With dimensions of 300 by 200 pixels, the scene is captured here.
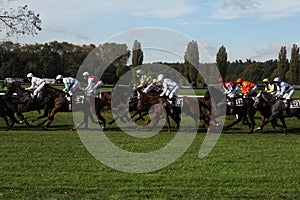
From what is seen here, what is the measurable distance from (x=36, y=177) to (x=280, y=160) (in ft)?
18.9

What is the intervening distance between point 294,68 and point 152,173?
91834mm

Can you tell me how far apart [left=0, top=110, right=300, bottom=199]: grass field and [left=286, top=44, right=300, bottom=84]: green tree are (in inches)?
3339

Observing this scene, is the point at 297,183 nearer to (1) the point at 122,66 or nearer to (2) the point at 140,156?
(2) the point at 140,156

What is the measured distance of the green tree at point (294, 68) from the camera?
9675 cm

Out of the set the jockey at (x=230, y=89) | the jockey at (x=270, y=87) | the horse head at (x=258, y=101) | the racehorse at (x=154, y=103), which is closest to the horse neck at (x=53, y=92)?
the racehorse at (x=154, y=103)

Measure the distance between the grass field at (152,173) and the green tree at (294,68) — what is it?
84.8m

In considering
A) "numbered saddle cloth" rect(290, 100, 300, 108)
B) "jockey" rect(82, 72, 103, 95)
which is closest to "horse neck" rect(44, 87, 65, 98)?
"jockey" rect(82, 72, 103, 95)

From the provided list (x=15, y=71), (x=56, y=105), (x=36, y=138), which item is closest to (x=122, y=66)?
(x=56, y=105)

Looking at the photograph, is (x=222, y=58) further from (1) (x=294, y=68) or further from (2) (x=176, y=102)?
(2) (x=176, y=102)

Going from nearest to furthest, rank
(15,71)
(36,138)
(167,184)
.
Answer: (167,184) < (36,138) < (15,71)

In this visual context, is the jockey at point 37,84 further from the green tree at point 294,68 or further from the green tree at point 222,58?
the green tree at point 294,68

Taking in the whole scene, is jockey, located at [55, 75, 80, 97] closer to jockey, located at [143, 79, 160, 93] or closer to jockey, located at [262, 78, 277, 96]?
jockey, located at [143, 79, 160, 93]

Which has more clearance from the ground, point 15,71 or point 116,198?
point 15,71

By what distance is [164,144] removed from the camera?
14.5m
